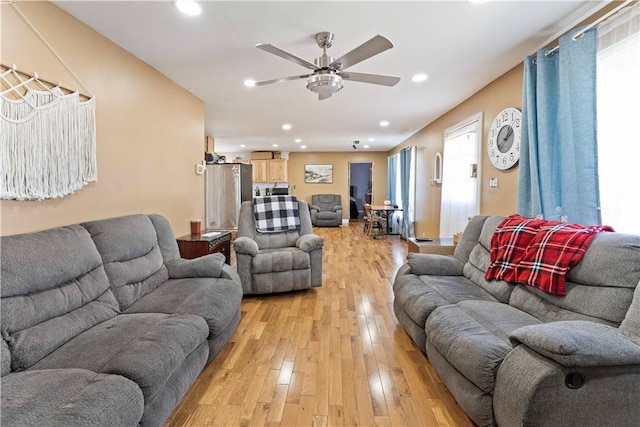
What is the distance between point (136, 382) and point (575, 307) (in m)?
2.19

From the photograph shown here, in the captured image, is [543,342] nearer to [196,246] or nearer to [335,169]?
[196,246]

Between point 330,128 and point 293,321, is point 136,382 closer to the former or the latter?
point 293,321

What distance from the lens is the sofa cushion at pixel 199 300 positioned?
1966 mm

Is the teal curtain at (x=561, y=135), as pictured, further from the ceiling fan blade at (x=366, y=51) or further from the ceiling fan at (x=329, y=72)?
the ceiling fan blade at (x=366, y=51)

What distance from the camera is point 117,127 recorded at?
8.57ft

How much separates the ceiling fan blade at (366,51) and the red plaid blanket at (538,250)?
1546mm

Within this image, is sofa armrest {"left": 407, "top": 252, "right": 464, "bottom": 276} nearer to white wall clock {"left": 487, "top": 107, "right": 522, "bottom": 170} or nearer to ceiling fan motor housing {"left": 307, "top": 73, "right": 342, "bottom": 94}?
white wall clock {"left": 487, "top": 107, "right": 522, "bottom": 170}

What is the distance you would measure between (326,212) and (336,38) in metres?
7.22

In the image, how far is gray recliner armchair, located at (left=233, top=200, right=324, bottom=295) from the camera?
11.0 ft

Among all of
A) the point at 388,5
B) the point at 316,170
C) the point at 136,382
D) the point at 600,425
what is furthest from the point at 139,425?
the point at 316,170

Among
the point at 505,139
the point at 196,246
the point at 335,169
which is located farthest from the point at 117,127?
the point at 335,169

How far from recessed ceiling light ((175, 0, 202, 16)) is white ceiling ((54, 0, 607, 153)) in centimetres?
5

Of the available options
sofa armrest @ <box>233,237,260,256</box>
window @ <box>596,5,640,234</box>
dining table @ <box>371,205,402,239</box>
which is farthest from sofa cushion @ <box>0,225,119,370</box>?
dining table @ <box>371,205,402,239</box>

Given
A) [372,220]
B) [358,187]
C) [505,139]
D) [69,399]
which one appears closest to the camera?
[69,399]
